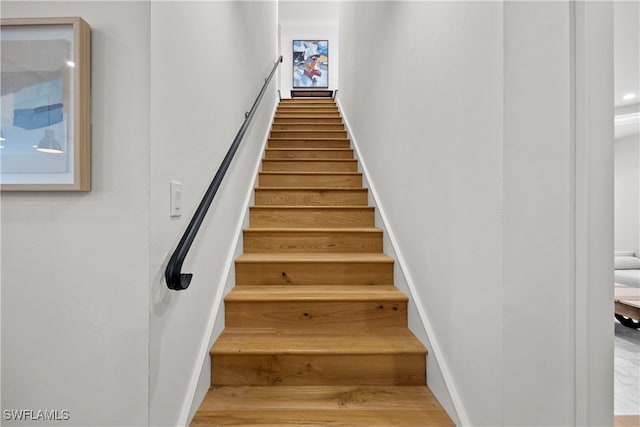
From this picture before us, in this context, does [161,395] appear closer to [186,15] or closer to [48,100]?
[48,100]

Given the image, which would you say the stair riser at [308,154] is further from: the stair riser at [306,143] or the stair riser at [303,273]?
the stair riser at [303,273]

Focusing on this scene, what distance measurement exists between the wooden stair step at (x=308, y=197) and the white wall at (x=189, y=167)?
0.57 metres

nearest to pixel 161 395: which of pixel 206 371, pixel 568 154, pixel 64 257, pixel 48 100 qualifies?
pixel 206 371

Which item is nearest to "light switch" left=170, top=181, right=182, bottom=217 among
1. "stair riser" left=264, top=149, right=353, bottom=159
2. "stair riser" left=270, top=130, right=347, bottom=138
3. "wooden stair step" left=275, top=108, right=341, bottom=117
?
"stair riser" left=264, top=149, right=353, bottom=159

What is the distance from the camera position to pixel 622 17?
1245 mm

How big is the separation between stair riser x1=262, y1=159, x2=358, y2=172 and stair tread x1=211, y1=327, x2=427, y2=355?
66.6 inches

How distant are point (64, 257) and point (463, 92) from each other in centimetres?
135

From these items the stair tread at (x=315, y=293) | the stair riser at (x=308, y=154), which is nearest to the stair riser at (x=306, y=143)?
the stair riser at (x=308, y=154)

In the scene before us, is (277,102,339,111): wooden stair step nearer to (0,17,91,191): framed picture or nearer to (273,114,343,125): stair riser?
(273,114,343,125): stair riser

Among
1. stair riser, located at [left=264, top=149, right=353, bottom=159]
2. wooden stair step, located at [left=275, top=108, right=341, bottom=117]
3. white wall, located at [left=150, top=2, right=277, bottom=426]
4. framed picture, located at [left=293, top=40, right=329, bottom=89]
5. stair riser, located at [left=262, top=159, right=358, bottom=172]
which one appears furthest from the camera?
framed picture, located at [left=293, top=40, right=329, bottom=89]

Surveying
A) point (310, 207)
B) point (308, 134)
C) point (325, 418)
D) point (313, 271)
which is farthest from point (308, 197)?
point (325, 418)

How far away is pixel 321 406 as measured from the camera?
3.89ft

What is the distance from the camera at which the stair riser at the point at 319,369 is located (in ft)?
4.31

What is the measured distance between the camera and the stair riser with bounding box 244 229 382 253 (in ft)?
6.65
